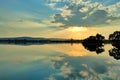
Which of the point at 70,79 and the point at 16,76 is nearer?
the point at 70,79

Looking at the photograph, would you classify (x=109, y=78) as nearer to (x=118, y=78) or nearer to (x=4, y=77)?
A: (x=118, y=78)

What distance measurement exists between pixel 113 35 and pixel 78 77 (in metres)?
128

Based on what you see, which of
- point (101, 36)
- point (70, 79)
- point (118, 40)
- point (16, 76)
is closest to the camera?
point (70, 79)

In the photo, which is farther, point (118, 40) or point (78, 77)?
point (118, 40)

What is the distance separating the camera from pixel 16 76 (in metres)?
23.9

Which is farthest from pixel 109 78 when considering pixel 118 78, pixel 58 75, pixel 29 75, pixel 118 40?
pixel 118 40

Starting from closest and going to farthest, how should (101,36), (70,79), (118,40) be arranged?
(70,79)
(118,40)
(101,36)

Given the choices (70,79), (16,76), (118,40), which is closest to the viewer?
(70,79)

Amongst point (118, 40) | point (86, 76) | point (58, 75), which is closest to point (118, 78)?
point (86, 76)

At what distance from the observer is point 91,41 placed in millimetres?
158125

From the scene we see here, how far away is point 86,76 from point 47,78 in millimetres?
2754

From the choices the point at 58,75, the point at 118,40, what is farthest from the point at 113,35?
the point at 58,75

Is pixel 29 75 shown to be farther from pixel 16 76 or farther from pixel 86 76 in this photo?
pixel 86 76

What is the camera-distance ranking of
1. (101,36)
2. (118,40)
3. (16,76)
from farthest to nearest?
1. (101,36)
2. (118,40)
3. (16,76)
